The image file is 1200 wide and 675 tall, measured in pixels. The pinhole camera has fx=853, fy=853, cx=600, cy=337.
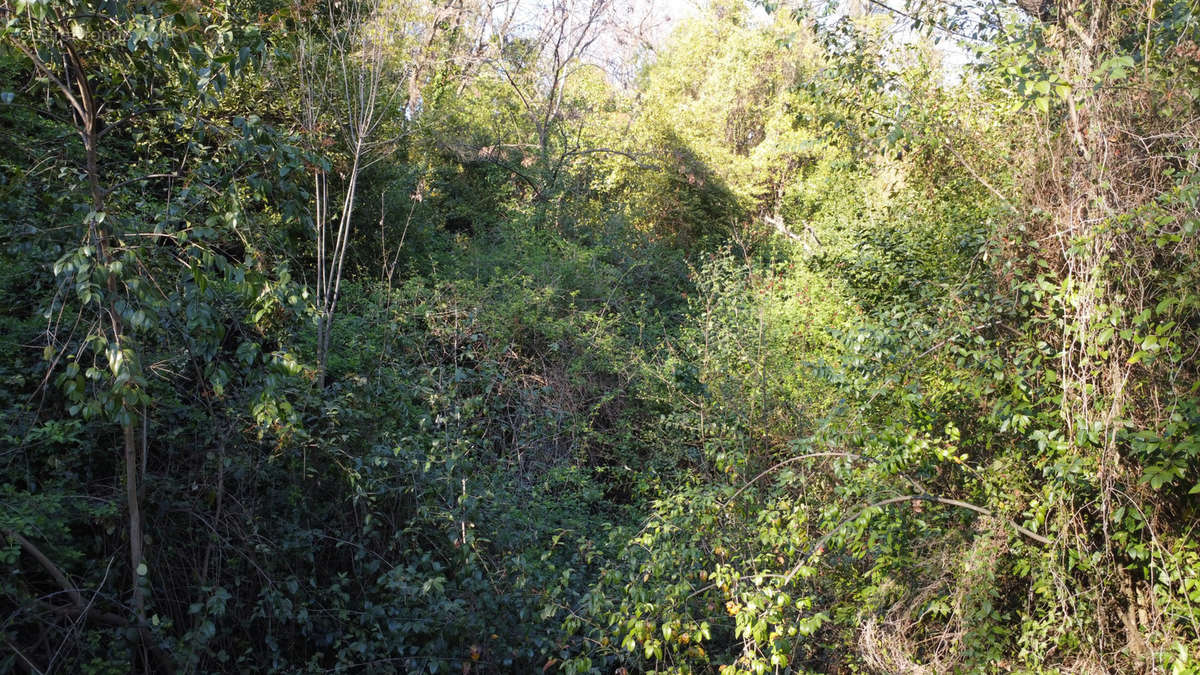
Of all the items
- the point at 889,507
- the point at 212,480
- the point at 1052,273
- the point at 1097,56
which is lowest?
the point at 212,480

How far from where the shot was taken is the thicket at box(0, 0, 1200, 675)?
357cm

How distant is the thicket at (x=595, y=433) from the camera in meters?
3.57

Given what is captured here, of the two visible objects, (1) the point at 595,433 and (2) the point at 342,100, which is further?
(2) the point at 342,100

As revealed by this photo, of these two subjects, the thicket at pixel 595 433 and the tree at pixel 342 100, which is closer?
the thicket at pixel 595 433

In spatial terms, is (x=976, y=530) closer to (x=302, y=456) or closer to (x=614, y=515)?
(x=614, y=515)

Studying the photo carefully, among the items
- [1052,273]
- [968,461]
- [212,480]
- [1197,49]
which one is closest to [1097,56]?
[1197,49]

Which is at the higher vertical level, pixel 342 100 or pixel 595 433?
pixel 342 100

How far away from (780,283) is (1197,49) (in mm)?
6695

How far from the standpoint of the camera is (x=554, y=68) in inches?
526

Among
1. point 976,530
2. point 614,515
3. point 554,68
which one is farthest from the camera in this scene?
point 554,68

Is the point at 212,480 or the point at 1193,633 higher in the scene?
the point at 1193,633

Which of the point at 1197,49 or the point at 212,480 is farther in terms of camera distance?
the point at 212,480

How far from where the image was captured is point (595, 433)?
7.33 metres

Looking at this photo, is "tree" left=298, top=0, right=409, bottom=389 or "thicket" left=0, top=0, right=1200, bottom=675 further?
"tree" left=298, top=0, right=409, bottom=389
